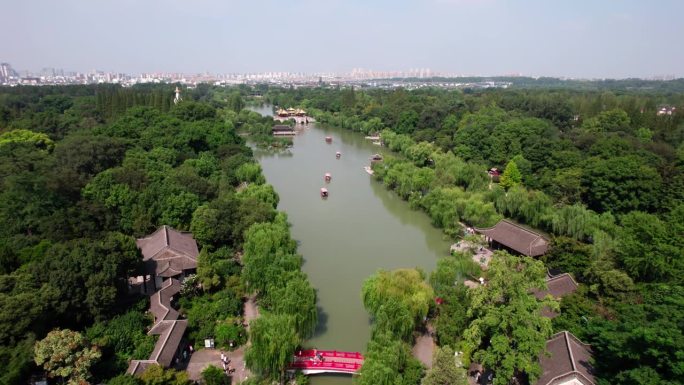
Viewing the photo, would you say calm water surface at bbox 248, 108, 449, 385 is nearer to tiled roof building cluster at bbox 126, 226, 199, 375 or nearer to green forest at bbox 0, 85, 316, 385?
green forest at bbox 0, 85, 316, 385

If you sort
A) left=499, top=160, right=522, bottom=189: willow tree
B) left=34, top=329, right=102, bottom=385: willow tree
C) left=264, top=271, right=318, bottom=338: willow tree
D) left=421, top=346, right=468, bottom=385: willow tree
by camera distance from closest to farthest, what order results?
left=421, top=346, right=468, bottom=385: willow tree, left=34, top=329, right=102, bottom=385: willow tree, left=264, top=271, right=318, bottom=338: willow tree, left=499, top=160, right=522, bottom=189: willow tree

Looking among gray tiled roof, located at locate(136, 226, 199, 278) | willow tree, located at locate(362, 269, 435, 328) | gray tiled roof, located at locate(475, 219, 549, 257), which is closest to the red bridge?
willow tree, located at locate(362, 269, 435, 328)

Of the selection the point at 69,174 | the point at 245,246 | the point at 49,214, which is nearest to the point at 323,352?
the point at 245,246

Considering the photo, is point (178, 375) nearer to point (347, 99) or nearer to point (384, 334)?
point (384, 334)

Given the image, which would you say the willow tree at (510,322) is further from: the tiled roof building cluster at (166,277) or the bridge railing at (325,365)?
the tiled roof building cluster at (166,277)

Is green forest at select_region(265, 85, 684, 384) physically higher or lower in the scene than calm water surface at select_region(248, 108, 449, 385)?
higher

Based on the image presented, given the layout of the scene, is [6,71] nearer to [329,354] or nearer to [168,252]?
[168,252]

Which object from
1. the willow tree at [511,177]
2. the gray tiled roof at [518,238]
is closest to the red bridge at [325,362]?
the gray tiled roof at [518,238]
